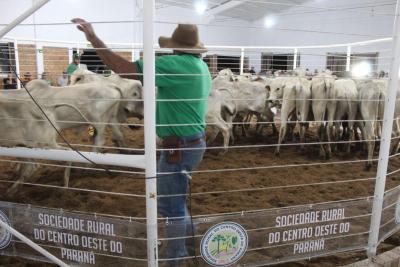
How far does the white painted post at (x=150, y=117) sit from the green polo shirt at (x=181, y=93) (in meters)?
0.15

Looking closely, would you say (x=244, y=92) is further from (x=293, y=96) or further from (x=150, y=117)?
(x=150, y=117)

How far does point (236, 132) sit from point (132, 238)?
6.51 meters

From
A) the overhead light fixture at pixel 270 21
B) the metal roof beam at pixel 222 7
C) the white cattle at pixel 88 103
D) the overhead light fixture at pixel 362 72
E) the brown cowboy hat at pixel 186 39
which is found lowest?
the white cattle at pixel 88 103

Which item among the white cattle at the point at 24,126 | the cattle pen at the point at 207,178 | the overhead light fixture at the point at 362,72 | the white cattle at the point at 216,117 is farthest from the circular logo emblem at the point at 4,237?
the overhead light fixture at the point at 362,72

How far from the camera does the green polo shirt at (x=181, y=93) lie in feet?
8.11

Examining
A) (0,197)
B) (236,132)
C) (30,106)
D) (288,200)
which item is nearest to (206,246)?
(288,200)

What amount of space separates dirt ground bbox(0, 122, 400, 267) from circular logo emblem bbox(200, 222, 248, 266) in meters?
0.58

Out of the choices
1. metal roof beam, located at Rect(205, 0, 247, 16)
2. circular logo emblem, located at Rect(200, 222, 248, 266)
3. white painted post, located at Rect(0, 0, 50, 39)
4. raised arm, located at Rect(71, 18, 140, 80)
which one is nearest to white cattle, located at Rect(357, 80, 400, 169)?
circular logo emblem, located at Rect(200, 222, 248, 266)

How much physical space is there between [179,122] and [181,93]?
0.70 ft

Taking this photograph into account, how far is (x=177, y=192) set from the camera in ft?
8.93

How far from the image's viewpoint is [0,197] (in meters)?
4.38

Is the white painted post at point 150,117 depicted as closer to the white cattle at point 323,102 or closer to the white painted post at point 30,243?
the white painted post at point 30,243

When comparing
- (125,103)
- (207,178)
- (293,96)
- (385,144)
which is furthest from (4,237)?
(293,96)

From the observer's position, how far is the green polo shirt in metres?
2.47
